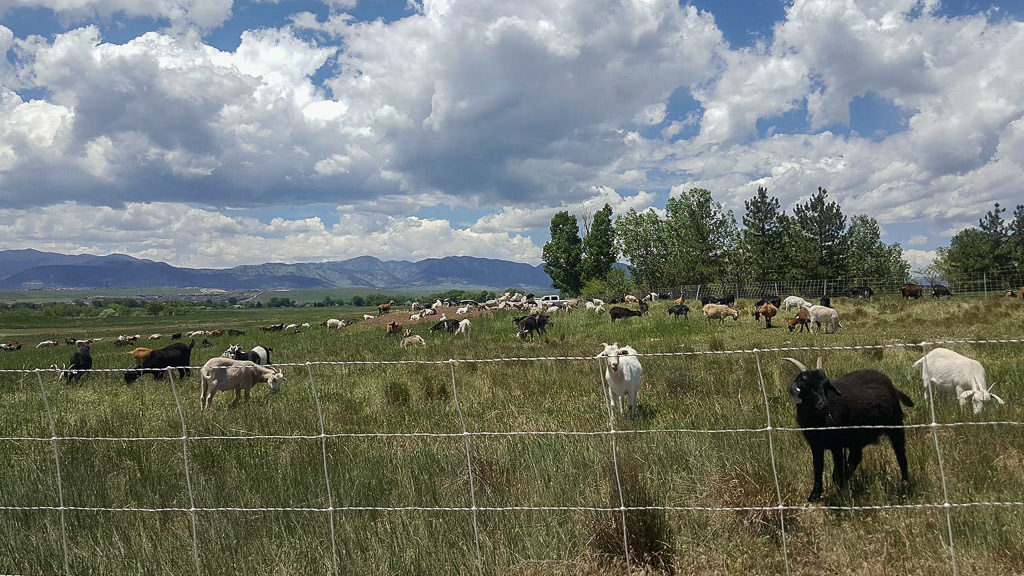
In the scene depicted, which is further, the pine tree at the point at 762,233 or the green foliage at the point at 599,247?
the green foliage at the point at 599,247

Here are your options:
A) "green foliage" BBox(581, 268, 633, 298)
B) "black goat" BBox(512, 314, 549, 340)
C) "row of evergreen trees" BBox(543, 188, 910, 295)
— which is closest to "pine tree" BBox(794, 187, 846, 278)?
"row of evergreen trees" BBox(543, 188, 910, 295)

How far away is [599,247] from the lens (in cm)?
7431

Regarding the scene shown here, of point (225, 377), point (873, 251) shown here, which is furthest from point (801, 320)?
point (873, 251)

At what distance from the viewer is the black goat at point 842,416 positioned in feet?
14.3

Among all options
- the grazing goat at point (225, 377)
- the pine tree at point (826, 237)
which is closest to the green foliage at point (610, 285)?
the pine tree at point (826, 237)

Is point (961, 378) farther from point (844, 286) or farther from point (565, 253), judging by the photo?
point (565, 253)

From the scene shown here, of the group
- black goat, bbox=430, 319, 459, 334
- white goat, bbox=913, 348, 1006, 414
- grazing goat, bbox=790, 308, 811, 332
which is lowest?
grazing goat, bbox=790, 308, 811, 332

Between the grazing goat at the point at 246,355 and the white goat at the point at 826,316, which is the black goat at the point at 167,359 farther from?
the white goat at the point at 826,316

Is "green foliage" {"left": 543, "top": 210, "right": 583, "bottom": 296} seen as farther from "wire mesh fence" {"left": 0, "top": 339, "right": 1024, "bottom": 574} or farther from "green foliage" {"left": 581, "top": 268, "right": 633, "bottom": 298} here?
"wire mesh fence" {"left": 0, "top": 339, "right": 1024, "bottom": 574}

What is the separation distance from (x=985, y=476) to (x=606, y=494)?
333cm

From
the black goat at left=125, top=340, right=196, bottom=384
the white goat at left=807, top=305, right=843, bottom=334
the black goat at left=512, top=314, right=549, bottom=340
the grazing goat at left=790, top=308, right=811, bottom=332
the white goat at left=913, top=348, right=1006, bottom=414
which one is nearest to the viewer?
the white goat at left=913, top=348, right=1006, bottom=414

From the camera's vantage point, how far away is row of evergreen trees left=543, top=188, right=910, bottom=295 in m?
54.8

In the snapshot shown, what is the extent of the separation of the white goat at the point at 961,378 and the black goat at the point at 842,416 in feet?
9.38

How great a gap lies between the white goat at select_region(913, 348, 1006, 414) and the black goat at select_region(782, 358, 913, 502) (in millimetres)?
2858
